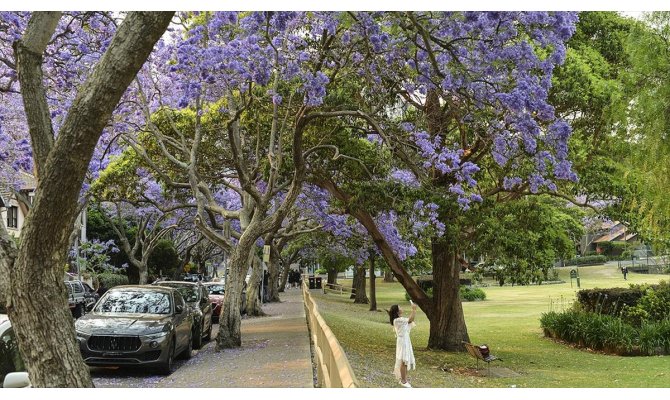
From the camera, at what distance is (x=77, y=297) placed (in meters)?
25.4

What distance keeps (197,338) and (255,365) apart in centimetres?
412

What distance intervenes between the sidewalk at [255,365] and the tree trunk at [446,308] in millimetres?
3166

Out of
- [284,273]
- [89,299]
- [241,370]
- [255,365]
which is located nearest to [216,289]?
[89,299]

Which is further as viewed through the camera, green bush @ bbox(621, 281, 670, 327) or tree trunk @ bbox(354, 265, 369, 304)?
tree trunk @ bbox(354, 265, 369, 304)

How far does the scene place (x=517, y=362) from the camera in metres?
17.5

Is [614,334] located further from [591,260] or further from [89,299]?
[591,260]

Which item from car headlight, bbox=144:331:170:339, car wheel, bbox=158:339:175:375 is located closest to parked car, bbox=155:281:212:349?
car wheel, bbox=158:339:175:375

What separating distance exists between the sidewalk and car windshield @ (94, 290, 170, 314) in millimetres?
1212

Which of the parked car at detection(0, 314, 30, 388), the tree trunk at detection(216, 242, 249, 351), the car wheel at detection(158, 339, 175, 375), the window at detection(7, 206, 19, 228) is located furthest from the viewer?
the window at detection(7, 206, 19, 228)

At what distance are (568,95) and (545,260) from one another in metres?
4.44

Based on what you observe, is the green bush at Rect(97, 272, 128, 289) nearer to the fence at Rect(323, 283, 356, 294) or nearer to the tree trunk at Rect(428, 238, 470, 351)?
the fence at Rect(323, 283, 356, 294)

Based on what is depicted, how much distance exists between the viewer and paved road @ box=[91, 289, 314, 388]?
39.5 feet

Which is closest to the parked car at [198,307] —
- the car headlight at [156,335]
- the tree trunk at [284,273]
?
the car headlight at [156,335]
